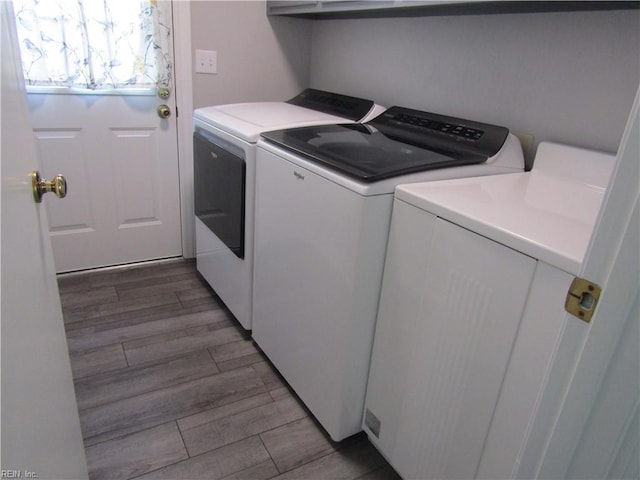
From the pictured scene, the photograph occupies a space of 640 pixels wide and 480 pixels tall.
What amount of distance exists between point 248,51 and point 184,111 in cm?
51

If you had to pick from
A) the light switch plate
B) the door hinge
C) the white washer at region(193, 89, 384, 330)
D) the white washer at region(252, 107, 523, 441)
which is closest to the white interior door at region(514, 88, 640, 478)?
the door hinge

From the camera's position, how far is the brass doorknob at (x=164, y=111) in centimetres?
245

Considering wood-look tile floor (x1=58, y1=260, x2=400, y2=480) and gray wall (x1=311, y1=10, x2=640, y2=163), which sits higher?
gray wall (x1=311, y1=10, x2=640, y2=163)

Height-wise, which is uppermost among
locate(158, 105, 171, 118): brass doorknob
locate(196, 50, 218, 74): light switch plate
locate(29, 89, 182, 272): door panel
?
locate(196, 50, 218, 74): light switch plate

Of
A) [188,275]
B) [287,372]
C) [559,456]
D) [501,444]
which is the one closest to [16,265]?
[559,456]

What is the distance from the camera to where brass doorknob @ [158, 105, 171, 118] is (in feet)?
8.04

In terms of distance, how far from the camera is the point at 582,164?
137 cm

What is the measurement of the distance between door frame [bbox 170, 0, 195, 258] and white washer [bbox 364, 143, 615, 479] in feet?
5.66

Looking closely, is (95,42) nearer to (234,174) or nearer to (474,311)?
(234,174)

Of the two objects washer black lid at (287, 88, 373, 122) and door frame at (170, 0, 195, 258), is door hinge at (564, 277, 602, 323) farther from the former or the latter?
door frame at (170, 0, 195, 258)

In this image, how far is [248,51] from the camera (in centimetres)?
254

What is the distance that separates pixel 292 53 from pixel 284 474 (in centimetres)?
228

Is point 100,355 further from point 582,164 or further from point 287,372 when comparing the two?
point 582,164

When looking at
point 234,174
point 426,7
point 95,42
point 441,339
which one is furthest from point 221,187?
point 441,339
